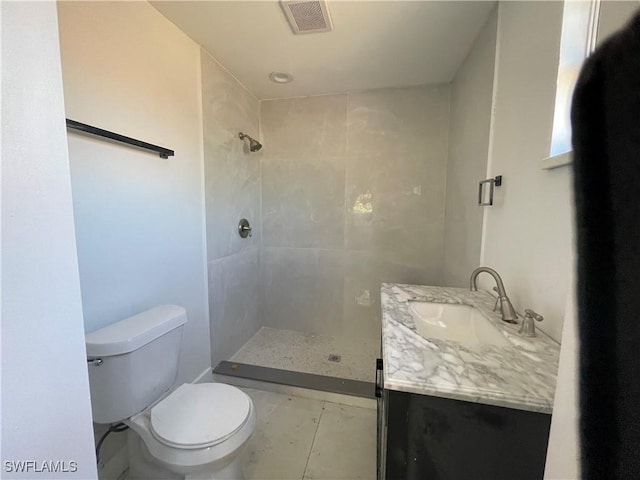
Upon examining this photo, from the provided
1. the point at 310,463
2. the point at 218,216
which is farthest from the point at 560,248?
the point at 218,216

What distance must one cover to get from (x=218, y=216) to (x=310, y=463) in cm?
159

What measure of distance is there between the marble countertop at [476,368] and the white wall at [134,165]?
1198mm

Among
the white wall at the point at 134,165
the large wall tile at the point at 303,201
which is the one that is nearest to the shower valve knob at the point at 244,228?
the large wall tile at the point at 303,201

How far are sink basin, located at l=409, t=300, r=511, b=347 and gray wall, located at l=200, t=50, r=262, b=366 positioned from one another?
1425 mm

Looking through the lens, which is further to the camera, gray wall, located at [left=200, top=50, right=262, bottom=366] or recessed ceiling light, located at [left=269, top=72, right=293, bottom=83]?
recessed ceiling light, located at [left=269, top=72, right=293, bottom=83]

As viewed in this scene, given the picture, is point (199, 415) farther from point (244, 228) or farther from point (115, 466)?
point (244, 228)

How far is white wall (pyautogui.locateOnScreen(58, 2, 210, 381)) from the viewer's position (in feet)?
3.48

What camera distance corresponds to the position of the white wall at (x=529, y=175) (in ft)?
2.74

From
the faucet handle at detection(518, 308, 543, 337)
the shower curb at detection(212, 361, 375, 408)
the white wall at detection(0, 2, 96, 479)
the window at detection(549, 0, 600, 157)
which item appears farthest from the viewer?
the shower curb at detection(212, 361, 375, 408)

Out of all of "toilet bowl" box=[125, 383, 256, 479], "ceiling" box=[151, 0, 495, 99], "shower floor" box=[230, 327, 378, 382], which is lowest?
"shower floor" box=[230, 327, 378, 382]

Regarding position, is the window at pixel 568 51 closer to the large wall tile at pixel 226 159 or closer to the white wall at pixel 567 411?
the white wall at pixel 567 411

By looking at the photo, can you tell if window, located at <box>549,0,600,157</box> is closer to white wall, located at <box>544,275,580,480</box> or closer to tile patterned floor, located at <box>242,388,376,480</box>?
white wall, located at <box>544,275,580,480</box>

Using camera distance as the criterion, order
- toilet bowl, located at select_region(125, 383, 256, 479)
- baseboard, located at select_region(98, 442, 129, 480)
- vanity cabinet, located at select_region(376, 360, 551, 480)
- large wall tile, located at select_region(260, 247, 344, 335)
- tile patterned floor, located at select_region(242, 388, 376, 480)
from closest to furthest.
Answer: vanity cabinet, located at select_region(376, 360, 551, 480), toilet bowl, located at select_region(125, 383, 256, 479), baseboard, located at select_region(98, 442, 129, 480), tile patterned floor, located at select_region(242, 388, 376, 480), large wall tile, located at select_region(260, 247, 344, 335)

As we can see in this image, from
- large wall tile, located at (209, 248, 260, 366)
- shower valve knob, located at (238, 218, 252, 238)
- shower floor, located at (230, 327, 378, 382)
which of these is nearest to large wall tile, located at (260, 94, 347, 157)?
shower valve knob, located at (238, 218, 252, 238)
